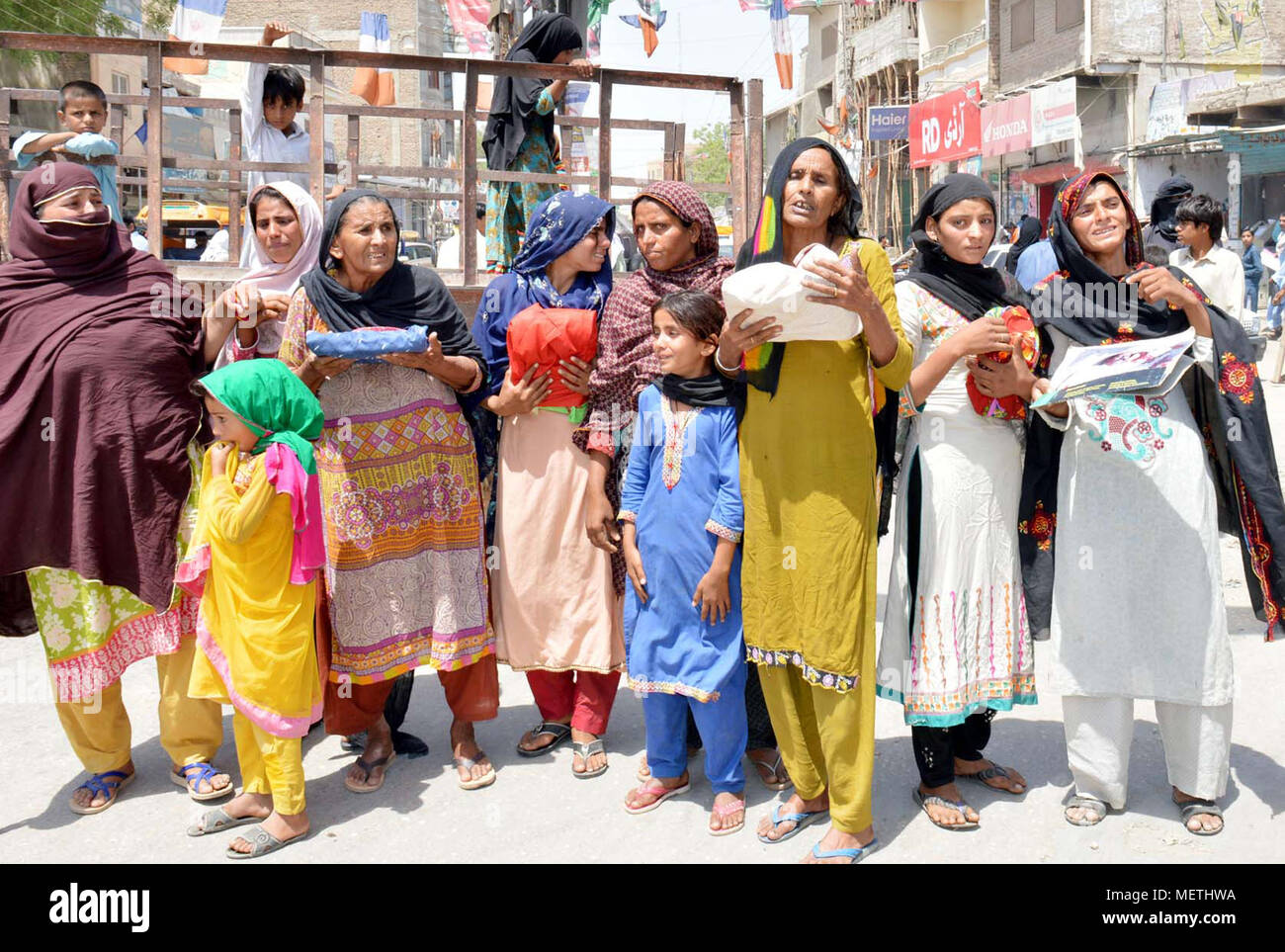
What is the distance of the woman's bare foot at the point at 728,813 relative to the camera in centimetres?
298

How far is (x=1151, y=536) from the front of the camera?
9.50 feet

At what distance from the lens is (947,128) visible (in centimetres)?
2245

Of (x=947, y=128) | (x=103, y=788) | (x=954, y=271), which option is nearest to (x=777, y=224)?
(x=954, y=271)

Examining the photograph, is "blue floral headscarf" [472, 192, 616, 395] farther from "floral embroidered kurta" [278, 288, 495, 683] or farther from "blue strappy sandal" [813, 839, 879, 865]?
"blue strappy sandal" [813, 839, 879, 865]

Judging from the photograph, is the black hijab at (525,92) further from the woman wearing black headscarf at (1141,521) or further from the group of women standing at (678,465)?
the woman wearing black headscarf at (1141,521)

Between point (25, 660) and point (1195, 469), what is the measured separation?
4460mm

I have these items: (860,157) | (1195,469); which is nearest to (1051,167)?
(860,157)

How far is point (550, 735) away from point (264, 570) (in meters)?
1.18

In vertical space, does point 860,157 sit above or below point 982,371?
above

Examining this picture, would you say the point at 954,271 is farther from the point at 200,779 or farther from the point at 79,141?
the point at 79,141

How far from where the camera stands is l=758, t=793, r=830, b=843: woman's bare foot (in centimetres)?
292

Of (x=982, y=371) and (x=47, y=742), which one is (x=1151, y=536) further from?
(x=47, y=742)

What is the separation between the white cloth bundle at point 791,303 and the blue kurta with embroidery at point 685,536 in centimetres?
50

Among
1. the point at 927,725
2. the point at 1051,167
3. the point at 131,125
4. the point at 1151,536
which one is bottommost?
the point at 927,725
